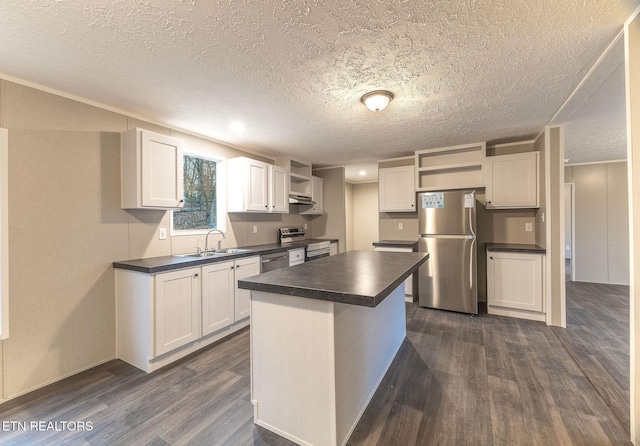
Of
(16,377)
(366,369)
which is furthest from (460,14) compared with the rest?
(16,377)

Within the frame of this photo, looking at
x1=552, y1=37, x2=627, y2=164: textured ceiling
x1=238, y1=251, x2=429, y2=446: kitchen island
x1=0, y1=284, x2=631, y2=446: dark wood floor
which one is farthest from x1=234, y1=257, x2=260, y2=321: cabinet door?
x1=552, y1=37, x2=627, y2=164: textured ceiling

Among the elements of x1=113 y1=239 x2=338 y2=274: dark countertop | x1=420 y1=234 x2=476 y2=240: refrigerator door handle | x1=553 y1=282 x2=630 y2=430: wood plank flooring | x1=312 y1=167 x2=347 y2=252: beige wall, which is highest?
x1=312 y1=167 x2=347 y2=252: beige wall

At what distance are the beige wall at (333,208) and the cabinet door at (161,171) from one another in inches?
126

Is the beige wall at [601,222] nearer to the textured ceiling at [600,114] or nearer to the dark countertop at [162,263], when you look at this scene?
the textured ceiling at [600,114]

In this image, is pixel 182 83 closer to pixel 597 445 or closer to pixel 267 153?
pixel 267 153

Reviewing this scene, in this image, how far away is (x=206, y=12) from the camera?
1.42 metres

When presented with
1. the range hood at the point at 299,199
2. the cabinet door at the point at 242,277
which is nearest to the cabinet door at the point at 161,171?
the cabinet door at the point at 242,277

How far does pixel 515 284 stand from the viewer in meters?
3.48

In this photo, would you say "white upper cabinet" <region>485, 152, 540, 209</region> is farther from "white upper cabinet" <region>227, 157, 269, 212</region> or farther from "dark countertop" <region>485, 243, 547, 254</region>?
"white upper cabinet" <region>227, 157, 269, 212</region>

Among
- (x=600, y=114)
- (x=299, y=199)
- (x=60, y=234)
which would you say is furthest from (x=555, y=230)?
(x=60, y=234)

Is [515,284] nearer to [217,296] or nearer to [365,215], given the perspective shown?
[217,296]

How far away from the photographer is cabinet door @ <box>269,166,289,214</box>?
4137 millimetres

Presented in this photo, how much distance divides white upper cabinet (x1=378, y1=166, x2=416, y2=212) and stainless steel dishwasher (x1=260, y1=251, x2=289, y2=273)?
1872 millimetres

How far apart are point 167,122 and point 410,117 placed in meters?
2.68
